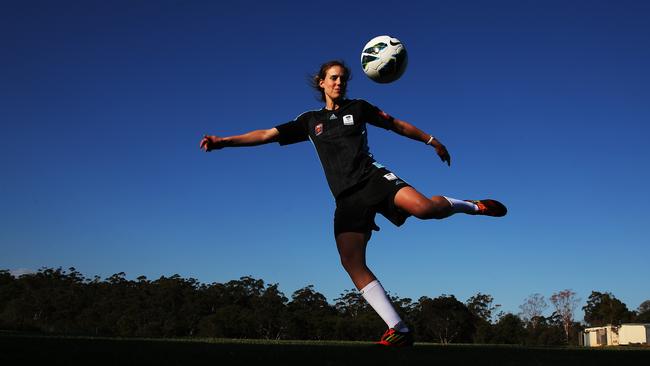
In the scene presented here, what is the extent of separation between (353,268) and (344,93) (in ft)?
5.84

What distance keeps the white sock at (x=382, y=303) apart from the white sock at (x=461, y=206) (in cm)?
106

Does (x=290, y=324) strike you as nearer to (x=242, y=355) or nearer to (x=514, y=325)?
(x=514, y=325)

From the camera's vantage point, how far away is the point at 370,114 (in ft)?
19.7

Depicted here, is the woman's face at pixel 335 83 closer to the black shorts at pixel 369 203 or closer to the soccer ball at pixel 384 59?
the soccer ball at pixel 384 59

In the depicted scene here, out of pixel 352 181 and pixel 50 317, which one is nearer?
pixel 352 181

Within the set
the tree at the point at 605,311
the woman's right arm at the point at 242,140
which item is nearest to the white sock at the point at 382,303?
the woman's right arm at the point at 242,140

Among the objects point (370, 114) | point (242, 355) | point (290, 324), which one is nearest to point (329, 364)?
point (242, 355)

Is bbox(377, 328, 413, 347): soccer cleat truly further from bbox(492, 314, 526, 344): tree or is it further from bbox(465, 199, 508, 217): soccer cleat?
bbox(492, 314, 526, 344): tree

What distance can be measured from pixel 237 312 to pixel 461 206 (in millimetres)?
68864

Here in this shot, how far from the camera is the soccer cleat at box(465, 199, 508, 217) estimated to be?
6.12 m

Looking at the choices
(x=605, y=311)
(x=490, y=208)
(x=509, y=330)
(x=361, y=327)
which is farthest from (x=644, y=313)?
(x=490, y=208)

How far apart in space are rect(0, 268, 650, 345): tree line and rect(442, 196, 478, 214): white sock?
60.1m

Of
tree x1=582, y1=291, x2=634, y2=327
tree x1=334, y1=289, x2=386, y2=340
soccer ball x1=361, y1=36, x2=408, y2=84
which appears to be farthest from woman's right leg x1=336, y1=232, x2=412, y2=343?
tree x1=582, y1=291, x2=634, y2=327

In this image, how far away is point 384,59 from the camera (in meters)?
6.55
